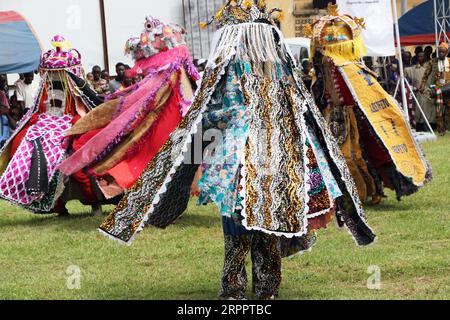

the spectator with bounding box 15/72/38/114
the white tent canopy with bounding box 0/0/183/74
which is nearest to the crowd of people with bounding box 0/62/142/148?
the spectator with bounding box 15/72/38/114

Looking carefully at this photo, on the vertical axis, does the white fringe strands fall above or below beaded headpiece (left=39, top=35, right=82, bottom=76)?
above

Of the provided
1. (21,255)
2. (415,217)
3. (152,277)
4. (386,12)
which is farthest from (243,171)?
(386,12)

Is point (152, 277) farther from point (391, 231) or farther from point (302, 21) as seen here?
point (302, 21)

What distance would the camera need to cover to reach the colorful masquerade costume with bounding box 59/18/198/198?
977 cm

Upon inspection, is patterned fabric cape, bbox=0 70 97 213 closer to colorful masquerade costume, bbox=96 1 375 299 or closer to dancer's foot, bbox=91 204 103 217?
dancer's foot, bbox=91 204 103 217

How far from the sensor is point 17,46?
1661 centimetres

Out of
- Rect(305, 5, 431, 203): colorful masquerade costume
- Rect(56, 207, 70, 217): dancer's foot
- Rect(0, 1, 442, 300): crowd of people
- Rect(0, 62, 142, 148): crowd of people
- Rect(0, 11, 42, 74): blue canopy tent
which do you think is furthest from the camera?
Rect(0, 62, 142, 148): crowd of people

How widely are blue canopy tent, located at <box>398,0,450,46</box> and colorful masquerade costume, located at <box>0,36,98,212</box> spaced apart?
1355 cm

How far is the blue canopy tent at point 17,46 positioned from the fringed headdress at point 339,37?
6778 millimetres

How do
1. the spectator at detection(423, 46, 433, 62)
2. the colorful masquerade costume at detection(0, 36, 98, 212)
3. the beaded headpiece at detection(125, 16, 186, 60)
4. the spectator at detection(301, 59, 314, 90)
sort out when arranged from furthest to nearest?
1. the spectator at detection(423, 46, 433, 62)
2. the spectator at detection(301, 59, 314, 90)
3. the colorful masquerade costume at detection(0, 36, 98, 212)
4. the beaded headpiece at detection(125, 16, 186, 60)

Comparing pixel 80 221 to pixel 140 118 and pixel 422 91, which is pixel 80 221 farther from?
pixel 422 91

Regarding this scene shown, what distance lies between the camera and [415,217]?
9.82 meters

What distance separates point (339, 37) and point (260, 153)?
4519mm

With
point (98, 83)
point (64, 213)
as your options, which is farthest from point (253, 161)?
point (98, 83)
